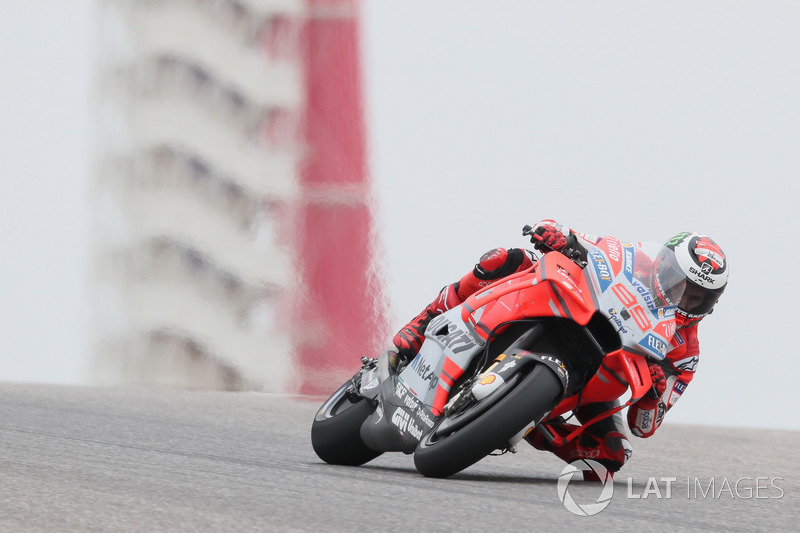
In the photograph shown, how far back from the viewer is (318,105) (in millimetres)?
10586

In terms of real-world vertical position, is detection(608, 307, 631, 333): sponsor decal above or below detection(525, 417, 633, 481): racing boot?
above

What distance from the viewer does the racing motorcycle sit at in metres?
4.78

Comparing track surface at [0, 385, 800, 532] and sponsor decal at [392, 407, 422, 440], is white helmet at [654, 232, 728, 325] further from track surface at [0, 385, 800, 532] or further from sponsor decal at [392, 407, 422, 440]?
sponsor decal at [392, 407, 422, 440]

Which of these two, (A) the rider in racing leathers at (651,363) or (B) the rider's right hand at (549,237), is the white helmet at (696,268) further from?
(B) the rider's right hand at (549,237)

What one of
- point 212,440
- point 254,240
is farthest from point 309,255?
point 212,440

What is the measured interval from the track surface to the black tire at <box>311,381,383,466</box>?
0.26ft

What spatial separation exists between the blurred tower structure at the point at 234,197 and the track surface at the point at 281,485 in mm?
1803

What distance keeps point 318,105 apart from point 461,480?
6018 millimetres

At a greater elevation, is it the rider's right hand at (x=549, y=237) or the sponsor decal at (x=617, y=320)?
the rider's right hand at (x=549, y=237)

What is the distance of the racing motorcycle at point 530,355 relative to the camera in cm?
478

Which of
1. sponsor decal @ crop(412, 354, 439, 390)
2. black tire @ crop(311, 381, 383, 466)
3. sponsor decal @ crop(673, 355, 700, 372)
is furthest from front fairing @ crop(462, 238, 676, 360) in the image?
black tire @ crop(311, 381, 383, 466)

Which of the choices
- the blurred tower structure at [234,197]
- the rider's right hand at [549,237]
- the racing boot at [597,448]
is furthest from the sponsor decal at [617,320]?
the blurred tower structure at [234,197]

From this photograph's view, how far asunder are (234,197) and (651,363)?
6.35 meters

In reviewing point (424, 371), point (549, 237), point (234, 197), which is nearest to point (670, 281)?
point (549, 237)
